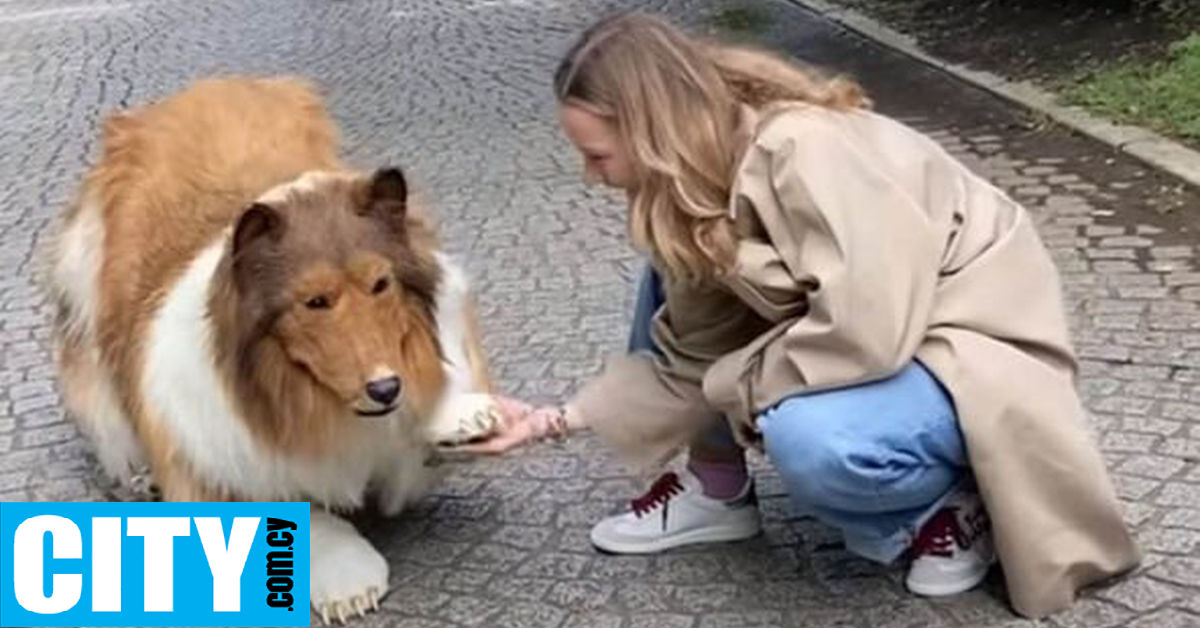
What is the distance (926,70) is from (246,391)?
21.5 ft

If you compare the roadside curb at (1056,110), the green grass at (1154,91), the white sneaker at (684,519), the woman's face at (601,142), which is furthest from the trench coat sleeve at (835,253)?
the green grass at (1154,91)

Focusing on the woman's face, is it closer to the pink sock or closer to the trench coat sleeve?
the trench coat sleeve

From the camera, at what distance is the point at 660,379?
14.2ft

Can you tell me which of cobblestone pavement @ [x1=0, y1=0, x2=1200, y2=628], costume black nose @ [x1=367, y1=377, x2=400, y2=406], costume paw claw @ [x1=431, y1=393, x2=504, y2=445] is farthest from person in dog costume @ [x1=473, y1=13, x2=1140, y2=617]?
costume black nose @ [x1=367, y1=377, x2=400, y2=406]

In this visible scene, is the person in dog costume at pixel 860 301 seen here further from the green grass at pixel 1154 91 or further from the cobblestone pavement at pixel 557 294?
the green grass at pixel 1154 91

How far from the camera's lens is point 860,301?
12.2 feet

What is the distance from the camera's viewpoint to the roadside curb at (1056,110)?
24.2ft

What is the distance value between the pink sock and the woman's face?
2.85ft

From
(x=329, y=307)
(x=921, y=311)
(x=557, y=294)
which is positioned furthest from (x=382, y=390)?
(x=557, y=294)

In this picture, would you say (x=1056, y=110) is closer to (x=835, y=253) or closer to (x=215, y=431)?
(x=835, y=253)

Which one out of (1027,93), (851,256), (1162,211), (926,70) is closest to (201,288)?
(851,256)

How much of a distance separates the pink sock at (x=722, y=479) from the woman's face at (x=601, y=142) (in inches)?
34.1

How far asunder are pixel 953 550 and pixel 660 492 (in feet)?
2.56

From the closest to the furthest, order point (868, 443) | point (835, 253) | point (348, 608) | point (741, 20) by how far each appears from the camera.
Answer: point (835, 253) < point (868, 443) < point (348, 608) < point (741, 20)
